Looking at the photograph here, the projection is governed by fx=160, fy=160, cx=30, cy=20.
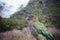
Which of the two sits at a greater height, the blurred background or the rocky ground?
the blurred background

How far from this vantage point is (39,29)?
197 centimetres

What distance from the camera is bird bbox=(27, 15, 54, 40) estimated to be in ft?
6.43

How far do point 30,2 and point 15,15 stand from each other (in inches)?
10.5

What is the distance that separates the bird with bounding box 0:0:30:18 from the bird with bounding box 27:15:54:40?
0.60ft

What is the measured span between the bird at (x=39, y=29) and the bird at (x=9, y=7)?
0.18m

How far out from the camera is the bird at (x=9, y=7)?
192cm

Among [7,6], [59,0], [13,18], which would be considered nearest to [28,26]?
[13,18]

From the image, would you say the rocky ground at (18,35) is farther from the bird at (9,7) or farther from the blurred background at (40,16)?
the bird at (9,7)

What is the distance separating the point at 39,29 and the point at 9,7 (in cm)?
46

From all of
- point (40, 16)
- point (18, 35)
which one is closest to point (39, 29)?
point (40, 16)

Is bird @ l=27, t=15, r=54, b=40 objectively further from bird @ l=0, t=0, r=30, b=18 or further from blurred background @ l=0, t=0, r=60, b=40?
bird @ l=0, t=0, r=30, b=18

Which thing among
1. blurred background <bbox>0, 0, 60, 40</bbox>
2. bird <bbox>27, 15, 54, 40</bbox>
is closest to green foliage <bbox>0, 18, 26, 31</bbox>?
blurred background <bbox>0, 0, 60, 40</bbox>

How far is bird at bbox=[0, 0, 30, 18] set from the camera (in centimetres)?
192

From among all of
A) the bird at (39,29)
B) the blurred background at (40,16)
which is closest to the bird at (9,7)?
the blurred background at (40,16)
